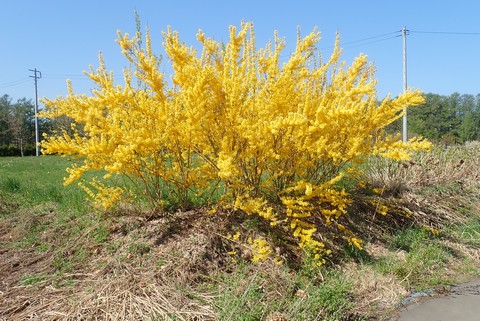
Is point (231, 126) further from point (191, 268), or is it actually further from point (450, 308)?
point (450, 308)

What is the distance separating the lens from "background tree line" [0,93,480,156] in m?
35.9

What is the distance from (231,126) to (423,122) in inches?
Result: 1903

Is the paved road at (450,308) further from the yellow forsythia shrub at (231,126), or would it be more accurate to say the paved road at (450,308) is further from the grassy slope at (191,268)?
the yellow forsythia shrub at (231,126)

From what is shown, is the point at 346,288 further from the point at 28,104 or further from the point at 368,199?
the point at 28,104

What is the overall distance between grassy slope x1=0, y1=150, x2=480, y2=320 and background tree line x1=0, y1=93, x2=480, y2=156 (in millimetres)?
26780

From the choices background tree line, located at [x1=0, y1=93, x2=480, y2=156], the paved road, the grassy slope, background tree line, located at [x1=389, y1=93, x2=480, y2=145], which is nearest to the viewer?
the grassy slope

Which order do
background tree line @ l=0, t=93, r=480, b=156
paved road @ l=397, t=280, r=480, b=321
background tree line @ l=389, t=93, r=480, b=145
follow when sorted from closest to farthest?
paved road @ l=397, t=280, r=480, b=321, background tree line @ l=0, t=93, r=480, b=156, background tree line @ l=389, t=93, r=480, b=145

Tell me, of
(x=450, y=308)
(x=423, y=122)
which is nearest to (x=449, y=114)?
(x=423, y=122)

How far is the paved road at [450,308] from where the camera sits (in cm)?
279

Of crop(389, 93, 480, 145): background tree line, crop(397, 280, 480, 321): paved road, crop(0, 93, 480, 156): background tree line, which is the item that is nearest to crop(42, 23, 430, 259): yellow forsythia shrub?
crop(397, 280, 480, 321): paved road

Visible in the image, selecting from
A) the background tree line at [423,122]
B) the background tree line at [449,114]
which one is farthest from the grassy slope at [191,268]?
the background tree line at [449,114]

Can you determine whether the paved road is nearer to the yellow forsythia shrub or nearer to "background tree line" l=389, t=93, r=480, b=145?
the yellow forsythia shrub

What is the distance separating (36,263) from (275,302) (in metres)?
2.12

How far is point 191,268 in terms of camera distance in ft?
10.3
